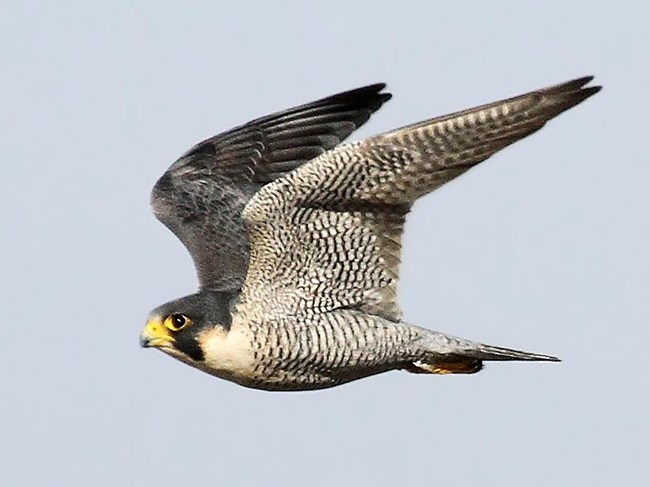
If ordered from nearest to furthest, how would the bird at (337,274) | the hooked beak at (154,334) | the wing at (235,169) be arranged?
the bird at (337,274)
the hooked beak at (154,334)
the wing at (235,169)

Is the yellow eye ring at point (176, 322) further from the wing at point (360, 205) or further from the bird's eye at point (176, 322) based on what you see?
the wing at point (360, 205)

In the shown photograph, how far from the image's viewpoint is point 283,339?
11898 millimetres

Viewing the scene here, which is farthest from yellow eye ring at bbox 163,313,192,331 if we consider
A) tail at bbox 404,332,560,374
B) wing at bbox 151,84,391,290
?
tail at bbox 404,332,560,374

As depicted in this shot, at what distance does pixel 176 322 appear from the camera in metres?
11.6

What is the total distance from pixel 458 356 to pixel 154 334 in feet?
7.53

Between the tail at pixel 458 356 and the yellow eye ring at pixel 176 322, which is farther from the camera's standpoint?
the tail at pixel 458 356

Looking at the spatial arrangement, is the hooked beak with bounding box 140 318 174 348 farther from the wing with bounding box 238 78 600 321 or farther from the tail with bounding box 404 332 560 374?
the tail with bounding box 404 332 560 374

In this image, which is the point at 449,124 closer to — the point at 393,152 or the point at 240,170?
the point at 393,152

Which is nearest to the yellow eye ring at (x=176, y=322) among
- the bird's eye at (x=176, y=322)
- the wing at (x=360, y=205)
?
the bird's eye at (x=176, y=322)

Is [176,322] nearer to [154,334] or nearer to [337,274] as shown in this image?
[154,334]

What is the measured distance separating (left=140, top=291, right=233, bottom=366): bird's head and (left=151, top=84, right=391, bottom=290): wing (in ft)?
3.13

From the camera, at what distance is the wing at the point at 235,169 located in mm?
13219

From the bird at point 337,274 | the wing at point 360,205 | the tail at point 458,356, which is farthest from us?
the tail at point 458,356

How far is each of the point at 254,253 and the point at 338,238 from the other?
596mm
